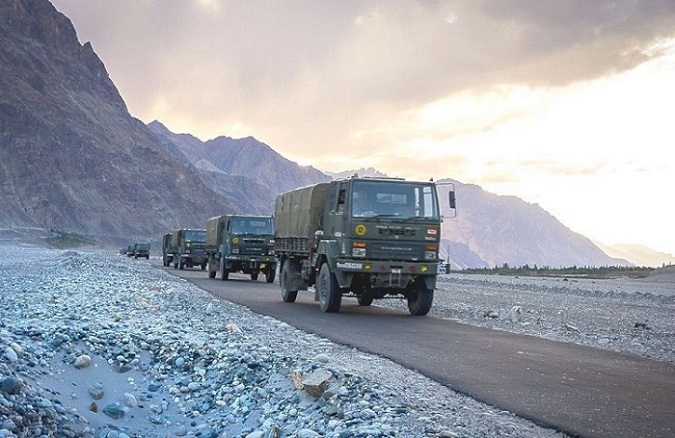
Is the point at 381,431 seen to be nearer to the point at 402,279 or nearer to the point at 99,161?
the point at 402,279

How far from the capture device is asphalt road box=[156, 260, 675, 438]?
23.2ft

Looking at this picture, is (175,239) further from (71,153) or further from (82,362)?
(71,153)

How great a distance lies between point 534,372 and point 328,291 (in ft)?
29.0

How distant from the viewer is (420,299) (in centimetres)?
1831

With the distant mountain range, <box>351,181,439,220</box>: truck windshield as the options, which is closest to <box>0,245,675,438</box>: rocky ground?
<box>351,181,439,220</box>: truck windshield

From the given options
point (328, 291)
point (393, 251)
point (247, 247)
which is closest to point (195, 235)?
point (247, 247)

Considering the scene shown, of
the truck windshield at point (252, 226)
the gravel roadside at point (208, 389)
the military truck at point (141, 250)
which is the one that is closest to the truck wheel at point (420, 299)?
the gravel roadside at point (208, 389)

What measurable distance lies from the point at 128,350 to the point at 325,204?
360 inches

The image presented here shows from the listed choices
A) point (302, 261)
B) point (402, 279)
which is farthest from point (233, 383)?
point (302, 261)

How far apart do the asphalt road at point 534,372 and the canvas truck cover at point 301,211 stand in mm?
3776

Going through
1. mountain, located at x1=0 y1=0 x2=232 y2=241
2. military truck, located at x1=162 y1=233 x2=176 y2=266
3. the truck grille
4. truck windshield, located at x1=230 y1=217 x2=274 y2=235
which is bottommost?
the truck grille

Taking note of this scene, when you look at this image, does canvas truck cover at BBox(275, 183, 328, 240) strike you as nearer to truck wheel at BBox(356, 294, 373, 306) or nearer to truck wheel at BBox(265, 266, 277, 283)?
truck wheel at BBox(356, 294, 373, 306)

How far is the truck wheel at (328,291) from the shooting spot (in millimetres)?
17844

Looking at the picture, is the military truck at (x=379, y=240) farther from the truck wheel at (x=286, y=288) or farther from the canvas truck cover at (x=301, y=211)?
the truck wheel at (x=286, y=288)
